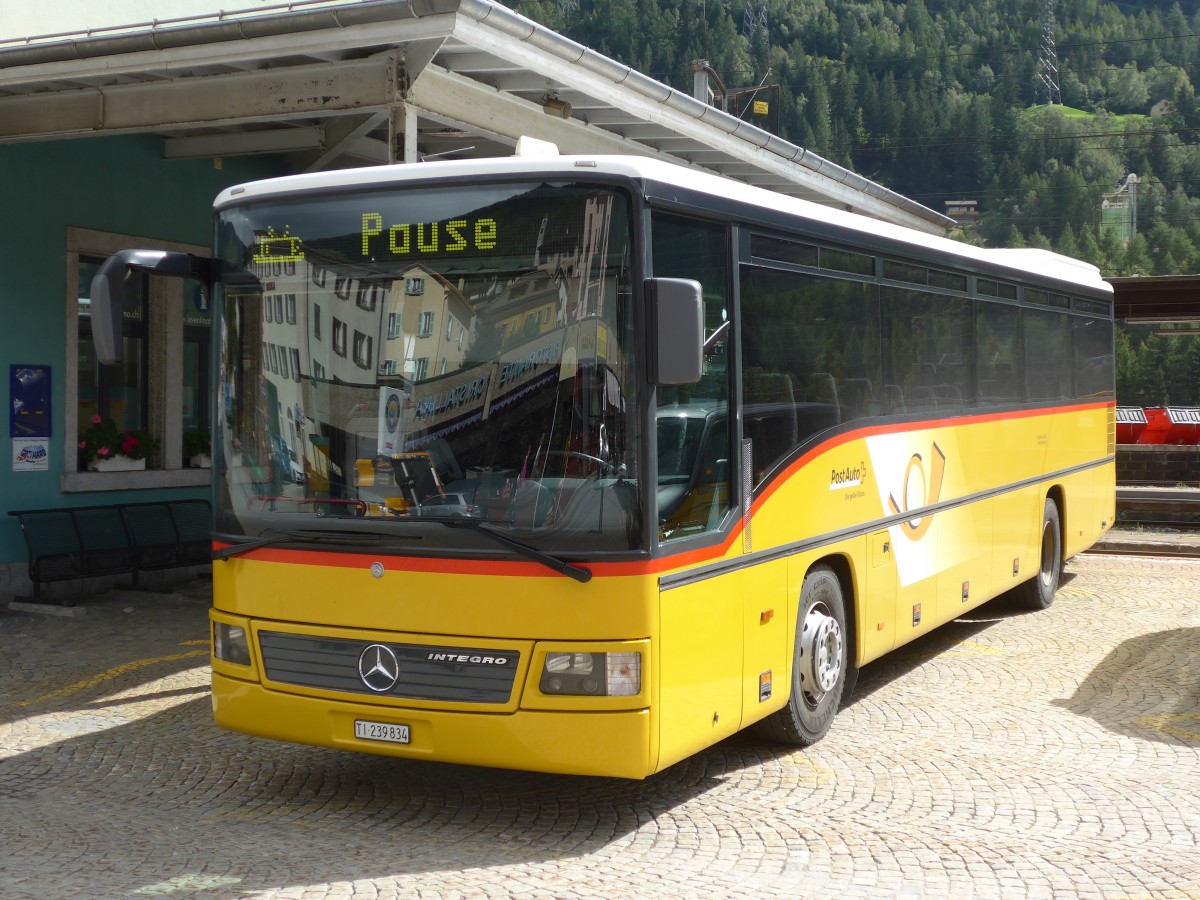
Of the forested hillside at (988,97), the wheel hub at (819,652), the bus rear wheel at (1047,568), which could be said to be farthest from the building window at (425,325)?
the forested hillside at (988,97)

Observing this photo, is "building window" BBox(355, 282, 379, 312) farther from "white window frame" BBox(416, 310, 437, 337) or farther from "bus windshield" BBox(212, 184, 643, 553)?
"white window frame" BBox(416, 310, 437, 337)

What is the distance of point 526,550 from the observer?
5.42m

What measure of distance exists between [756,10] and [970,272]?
13244 centimetres

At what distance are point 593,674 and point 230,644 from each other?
6.01 feet

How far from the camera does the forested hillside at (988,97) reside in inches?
4572

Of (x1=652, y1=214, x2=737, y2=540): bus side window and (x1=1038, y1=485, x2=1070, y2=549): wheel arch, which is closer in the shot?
(x1=652, y1=214, x2=737, y2=540): bus side window

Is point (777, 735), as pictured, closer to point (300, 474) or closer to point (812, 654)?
point (812, 654)

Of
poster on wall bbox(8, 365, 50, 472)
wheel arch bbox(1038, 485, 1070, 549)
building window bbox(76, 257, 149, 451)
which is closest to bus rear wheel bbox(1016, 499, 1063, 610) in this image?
wheel arch bbox(1038, 485, 1070, 549)

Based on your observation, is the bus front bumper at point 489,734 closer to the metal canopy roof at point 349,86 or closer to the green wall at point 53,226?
the metal canopy roof at point 349,86

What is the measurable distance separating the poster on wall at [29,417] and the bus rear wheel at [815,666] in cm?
787

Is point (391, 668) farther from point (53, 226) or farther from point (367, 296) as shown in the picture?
point (53, 226)

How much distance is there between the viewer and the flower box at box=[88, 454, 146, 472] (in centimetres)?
1292

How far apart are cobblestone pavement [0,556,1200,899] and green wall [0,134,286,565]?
3607mm

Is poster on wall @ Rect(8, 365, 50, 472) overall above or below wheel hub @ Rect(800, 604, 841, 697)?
above
